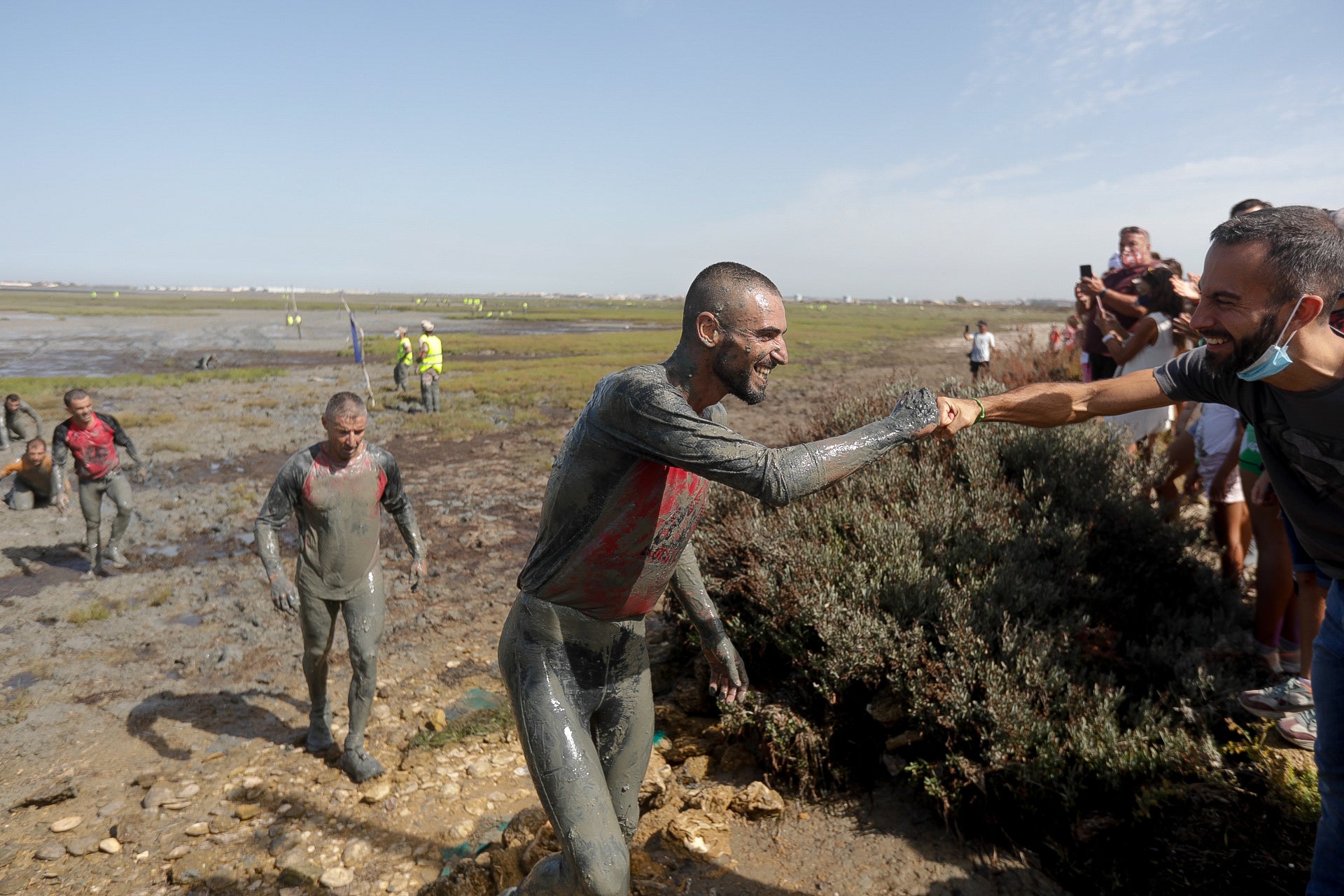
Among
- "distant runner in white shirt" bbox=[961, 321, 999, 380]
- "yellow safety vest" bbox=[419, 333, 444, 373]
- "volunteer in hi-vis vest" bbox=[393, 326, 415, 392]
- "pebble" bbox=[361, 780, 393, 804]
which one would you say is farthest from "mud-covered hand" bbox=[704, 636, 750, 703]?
"volunteer in hi-vis vest" bbox=[393, 326, 415, 392]

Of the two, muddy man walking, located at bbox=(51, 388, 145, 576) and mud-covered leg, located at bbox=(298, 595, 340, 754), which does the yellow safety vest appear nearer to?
muddy man walking, located at bbox=(51, 388, 145, 576)

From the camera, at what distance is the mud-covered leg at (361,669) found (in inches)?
195

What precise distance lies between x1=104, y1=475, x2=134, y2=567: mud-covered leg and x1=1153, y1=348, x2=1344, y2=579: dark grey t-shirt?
10.1 meters

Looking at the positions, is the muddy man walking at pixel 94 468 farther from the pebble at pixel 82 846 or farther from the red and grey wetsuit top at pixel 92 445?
the pebble at pixel 82 846

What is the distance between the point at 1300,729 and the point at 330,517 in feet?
16.9

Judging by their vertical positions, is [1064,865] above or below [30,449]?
below

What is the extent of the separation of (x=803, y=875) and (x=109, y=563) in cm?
883

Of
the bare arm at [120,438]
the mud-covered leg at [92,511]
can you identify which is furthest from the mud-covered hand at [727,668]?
the mud-covered leg at [92,511]

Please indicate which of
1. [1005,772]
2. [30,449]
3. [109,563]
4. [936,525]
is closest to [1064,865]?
[1005,772]

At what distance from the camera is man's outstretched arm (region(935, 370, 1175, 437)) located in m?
3.21

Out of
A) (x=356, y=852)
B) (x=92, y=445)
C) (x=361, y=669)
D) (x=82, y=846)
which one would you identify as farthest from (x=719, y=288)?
(x=92, y=445)

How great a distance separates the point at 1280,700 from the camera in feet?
11.7

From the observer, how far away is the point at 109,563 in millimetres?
8969

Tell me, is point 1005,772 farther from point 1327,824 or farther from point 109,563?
point 109,563
